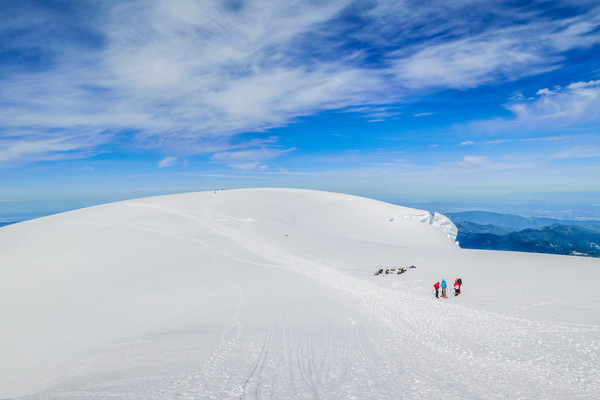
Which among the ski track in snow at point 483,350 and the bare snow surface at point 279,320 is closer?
the ski track in snow at point 483,350

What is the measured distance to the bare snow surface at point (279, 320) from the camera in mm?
8711

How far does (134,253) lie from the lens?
92.3 ft

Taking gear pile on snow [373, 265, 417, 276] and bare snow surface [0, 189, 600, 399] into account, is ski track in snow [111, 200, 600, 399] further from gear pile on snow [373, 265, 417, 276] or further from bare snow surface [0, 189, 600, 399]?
gear pile on snow [373, 265, 417, 276]

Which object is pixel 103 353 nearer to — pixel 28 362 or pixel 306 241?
pixel 28 362

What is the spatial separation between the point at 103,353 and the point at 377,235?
37138 mm

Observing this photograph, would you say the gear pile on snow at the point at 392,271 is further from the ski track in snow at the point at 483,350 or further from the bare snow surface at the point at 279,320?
the ski track in snow at the point at 483,350

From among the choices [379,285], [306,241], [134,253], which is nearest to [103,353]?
[379,285]

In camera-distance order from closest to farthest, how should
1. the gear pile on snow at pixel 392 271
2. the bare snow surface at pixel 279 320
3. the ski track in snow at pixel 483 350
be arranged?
the ski track in snow at pixel 483 350, the bare snow surface at pixel 279 320, the gear pile on snow at pixel 392 271

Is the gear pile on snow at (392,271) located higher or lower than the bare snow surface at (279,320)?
higher

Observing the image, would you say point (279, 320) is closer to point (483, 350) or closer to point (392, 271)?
point (483, 350)

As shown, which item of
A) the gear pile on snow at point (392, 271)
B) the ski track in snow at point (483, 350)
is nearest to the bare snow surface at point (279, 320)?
the ski track in snow at point (483, 350)

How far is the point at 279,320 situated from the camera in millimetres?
14352

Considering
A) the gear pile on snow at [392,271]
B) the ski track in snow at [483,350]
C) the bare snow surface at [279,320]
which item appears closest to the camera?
the ski track in snow at [483,350]

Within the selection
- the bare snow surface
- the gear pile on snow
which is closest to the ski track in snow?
the bare snow surface
